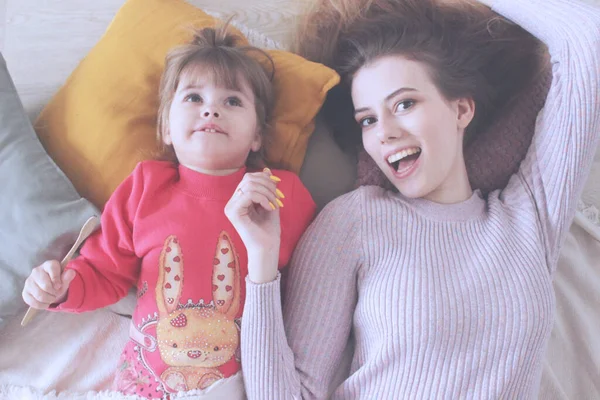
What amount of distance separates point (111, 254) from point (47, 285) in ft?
0.44

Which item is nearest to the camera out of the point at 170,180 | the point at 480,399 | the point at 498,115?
the point at 480,399

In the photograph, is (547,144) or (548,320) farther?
(547,144)

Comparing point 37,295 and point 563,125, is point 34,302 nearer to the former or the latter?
point 37,295

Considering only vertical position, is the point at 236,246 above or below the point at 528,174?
below

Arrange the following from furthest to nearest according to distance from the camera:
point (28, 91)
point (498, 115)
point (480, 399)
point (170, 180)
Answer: point (28, 91) → point (498, 115) → point (170, 180) → point (480, 399)

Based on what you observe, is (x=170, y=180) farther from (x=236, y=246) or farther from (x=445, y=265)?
(x=445, y=265)

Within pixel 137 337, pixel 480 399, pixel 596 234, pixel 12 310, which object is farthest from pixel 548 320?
pixel 12 310

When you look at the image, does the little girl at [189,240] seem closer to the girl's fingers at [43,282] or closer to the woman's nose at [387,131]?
the girl's fingers at [43,282]

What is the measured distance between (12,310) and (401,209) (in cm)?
87

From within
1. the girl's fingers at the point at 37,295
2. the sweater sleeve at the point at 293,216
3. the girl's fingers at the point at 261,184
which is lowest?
the girl's fingers at the point at 37,295

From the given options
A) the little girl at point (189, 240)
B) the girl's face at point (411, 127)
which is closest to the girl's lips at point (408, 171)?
the girl's face at point (411, 127)

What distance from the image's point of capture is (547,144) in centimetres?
116

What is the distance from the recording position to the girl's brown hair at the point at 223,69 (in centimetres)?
114

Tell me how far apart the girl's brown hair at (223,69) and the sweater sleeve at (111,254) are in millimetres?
141
